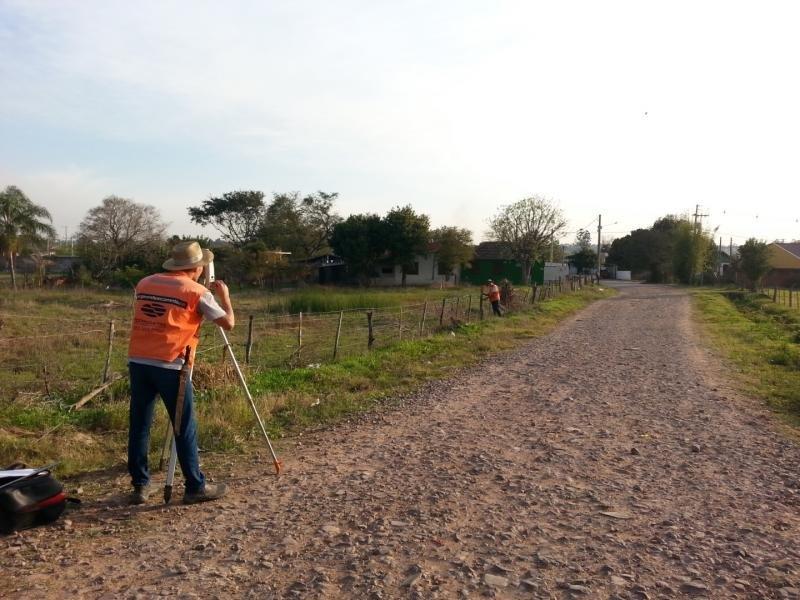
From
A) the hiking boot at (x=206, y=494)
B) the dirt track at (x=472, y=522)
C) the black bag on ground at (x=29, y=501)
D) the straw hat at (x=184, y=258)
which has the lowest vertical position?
the dirt track at (x=472, y=522)

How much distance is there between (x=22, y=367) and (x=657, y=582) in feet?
40.8

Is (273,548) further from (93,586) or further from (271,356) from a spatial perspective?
(271,356)

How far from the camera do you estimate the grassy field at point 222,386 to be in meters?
6.00

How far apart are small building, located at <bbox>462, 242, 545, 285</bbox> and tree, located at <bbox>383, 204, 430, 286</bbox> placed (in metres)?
10.8

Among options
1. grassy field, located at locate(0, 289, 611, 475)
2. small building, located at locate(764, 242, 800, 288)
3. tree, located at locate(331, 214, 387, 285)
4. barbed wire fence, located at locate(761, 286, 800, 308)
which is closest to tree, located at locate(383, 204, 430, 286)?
tree, located at locate(331, 214, 387, 285)

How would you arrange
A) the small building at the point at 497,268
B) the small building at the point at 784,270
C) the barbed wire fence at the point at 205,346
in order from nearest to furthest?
the barbed wire fence at the point at 205,346
the small building at the point at 497,268
the small building at the point at 784,270

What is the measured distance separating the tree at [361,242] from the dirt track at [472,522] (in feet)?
132

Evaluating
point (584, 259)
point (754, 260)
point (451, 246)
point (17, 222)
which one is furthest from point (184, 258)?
point (584, 259)

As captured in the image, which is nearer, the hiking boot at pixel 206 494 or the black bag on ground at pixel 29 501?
the black bag on ground at pixel 29 501

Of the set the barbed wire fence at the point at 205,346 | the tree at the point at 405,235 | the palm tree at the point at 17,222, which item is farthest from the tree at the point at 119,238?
the barbed wire fence at the point at 205,346

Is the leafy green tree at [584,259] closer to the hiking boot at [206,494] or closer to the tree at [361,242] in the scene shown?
the tree at [361,242]

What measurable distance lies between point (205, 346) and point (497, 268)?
48.0m

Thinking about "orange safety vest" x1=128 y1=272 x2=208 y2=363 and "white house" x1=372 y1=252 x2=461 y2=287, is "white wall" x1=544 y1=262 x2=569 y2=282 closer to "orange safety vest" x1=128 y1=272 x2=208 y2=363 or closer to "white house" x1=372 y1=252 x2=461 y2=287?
"white house" x1=372 y1=252 x2=461 y2=287

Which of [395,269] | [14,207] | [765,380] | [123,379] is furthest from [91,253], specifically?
[765,380]
